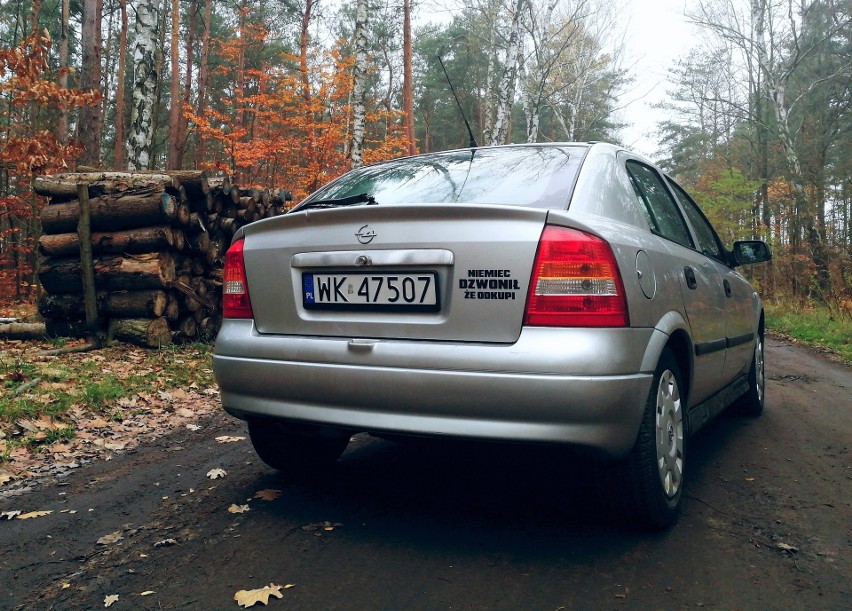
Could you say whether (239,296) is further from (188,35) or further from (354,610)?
(188,35)

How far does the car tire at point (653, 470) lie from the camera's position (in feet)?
8.49

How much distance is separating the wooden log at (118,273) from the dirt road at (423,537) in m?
3.84

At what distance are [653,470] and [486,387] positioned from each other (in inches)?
31.9

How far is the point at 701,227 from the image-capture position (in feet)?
14.4

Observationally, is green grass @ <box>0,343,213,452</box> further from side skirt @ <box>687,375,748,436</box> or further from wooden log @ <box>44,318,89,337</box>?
side skirt @ <box>687,375,748,436</box>

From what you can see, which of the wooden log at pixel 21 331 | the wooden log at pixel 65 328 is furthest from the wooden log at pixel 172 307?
the wooden log at pixel 21 331

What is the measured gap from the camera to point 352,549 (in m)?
2.60

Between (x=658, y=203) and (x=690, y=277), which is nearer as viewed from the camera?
(x=690, y=277)

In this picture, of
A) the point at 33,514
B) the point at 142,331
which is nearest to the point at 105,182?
the point at 142,331

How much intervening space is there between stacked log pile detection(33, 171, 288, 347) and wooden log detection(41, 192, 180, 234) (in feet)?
0.04

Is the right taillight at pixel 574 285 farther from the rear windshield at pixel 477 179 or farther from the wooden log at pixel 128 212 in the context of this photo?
the wooden log at pixel 128 212

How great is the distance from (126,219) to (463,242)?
6.29 m

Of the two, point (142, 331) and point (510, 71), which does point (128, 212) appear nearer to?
point (142, 331)

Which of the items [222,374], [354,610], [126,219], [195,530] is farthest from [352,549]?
[126,219]
